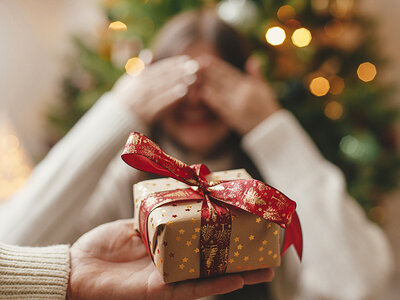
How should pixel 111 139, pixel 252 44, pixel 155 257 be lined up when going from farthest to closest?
pixel 252 44 < pixel 111 139 < pixel 155 257

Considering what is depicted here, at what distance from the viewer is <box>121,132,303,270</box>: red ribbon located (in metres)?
0.24

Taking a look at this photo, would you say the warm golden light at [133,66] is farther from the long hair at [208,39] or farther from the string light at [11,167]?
the string light at [11,167]

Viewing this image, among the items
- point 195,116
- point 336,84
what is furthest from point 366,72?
point 195,116

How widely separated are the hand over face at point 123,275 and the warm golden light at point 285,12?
818mm

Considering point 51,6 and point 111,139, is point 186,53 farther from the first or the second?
point 51,6

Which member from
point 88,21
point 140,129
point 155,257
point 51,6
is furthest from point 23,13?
point 155,257

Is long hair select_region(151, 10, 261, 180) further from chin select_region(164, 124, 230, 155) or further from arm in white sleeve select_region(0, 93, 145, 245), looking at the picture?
arm in white sleeve select_region(0, 93, 145, 245)

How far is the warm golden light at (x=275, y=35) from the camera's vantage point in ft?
2.96

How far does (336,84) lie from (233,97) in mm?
571

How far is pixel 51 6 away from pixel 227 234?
1.72 metres

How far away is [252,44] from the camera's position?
3.09 feet

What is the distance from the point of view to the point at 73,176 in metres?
0.50

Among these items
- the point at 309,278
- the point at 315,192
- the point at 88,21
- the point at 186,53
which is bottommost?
Result: the point at 309,278

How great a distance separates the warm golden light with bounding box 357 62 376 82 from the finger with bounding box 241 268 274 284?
99 centimetres
